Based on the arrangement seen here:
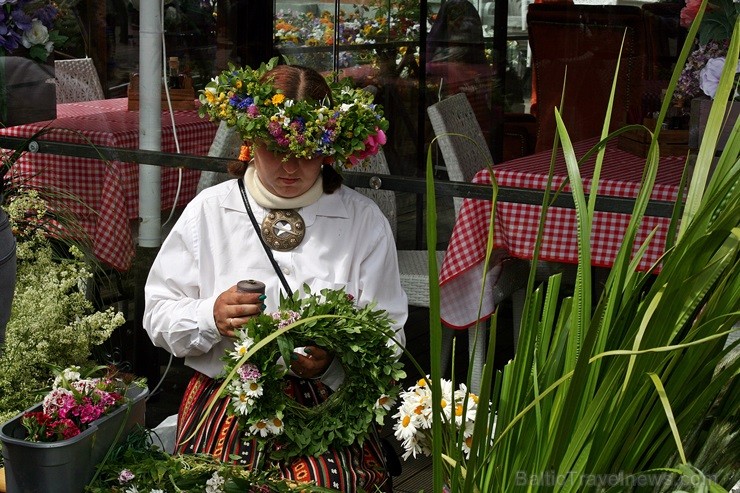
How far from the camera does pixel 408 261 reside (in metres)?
4.14

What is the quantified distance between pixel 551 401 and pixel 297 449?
919 millimetres

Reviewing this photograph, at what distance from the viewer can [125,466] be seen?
2.23 metres

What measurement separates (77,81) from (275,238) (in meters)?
2.37

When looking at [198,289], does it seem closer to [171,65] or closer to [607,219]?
[607,219]

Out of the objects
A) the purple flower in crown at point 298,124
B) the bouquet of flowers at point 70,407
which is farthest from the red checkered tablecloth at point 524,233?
the bouquet of flowers at point 70,407

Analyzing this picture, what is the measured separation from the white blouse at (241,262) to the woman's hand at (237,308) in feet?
0.41

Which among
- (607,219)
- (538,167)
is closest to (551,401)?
(607,219)

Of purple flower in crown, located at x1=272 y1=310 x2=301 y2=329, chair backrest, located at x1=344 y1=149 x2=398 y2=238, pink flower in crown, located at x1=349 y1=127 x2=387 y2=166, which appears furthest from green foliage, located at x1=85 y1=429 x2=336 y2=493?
chair backrest, located at x1=344 y1=149 x2=398 y2=238

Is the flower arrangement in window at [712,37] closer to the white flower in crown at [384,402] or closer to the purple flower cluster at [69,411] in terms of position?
the white flower in crown at [384,402]

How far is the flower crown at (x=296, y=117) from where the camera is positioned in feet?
7.75

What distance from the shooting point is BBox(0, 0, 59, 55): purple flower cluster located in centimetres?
323

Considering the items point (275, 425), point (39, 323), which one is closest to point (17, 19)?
point (39, 323)

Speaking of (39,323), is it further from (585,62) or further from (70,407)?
(585,62)

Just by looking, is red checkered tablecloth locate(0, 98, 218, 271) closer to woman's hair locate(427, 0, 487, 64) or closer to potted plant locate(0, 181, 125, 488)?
potted plant locate(0, 181, 125, 488)
